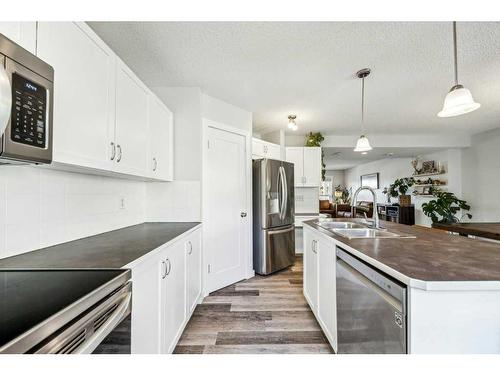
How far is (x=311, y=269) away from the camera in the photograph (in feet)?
6.93

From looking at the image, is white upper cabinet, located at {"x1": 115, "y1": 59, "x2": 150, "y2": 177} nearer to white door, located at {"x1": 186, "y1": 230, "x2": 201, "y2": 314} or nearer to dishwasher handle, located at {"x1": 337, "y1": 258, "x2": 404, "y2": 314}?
white door, located at {"x1": 186, "y1": 230, "x2": 201, "y2": 314}

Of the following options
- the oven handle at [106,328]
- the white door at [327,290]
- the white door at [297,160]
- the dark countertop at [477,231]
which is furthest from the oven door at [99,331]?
the white door at [297,160]

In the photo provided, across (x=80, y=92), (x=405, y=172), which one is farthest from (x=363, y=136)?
(x=405, y=172)

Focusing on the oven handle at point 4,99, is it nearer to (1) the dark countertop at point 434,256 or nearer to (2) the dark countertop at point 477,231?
(1) the dark countertop at point 434,256

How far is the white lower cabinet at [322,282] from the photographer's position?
5.07 ft

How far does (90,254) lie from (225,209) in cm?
178

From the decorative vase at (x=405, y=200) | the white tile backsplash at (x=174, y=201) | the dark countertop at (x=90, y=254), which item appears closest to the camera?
the dark countertop at (x=90, y=254)

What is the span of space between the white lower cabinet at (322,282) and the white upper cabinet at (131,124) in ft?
4.97

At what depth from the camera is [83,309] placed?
2.09 feet

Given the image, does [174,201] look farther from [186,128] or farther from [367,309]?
[367,309]

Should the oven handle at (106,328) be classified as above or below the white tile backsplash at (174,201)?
below
